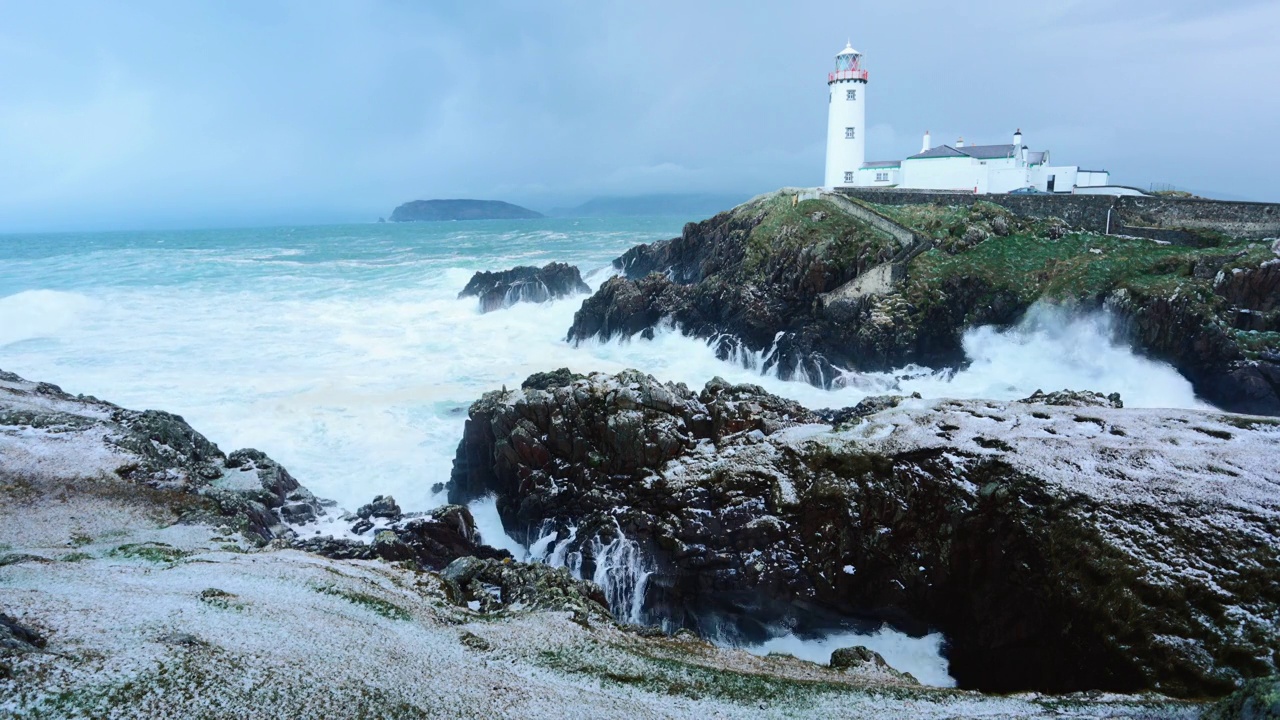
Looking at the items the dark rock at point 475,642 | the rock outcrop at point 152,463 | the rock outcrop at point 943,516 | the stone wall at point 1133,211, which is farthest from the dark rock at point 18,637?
the stone wall at point 1133,211

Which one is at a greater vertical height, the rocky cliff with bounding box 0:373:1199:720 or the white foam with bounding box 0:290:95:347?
the white foam with bounding box 0:290:95:347

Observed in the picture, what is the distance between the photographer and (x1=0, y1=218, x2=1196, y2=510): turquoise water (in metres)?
28.6

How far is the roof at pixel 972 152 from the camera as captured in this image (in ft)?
168

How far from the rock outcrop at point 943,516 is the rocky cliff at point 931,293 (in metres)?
11.8

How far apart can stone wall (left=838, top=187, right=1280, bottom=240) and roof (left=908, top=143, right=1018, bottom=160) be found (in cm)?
530

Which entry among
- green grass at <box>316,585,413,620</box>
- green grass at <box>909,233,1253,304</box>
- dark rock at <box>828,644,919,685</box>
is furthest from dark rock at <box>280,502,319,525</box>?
green grass at <box>909,233,1253,304</box>

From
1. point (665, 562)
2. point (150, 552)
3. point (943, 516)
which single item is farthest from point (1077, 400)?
point (150, 552)

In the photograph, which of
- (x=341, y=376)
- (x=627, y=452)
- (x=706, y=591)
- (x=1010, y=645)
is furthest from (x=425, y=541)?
(x=341, y=376)

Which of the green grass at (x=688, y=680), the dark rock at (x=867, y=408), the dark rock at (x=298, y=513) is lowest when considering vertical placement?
the dark rock at (x=298, y=513)

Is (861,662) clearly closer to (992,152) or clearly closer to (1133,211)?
(1133,211)

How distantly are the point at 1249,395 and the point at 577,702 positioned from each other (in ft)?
105

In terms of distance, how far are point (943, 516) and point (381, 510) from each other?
16.0m

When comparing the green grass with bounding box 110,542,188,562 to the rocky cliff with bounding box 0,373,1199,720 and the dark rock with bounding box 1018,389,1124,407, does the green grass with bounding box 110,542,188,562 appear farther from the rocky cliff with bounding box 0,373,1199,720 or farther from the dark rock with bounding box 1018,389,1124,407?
the dark rock with bounding box 1018,389,1124,407

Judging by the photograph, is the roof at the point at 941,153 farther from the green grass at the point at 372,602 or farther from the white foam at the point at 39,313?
the white foam at the point at 39,313
